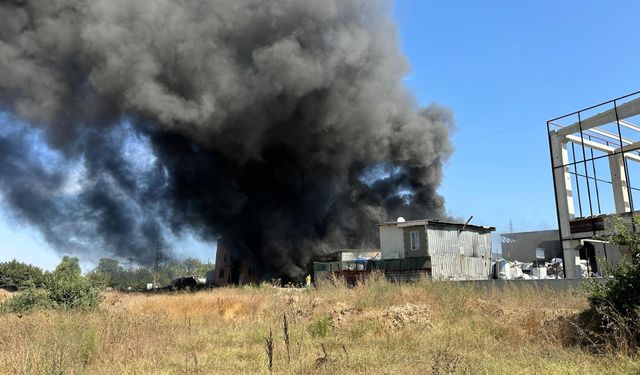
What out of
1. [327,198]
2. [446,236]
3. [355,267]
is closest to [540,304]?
[446,236]

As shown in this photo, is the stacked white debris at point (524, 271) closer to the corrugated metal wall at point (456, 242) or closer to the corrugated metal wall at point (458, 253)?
the corrugated metal wall at point (458, 253)

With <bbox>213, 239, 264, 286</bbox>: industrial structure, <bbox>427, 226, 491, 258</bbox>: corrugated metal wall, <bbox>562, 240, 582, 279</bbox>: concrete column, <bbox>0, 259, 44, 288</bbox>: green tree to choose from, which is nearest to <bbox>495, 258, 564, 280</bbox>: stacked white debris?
<bbox>427, 226, 491, 258</bbox>: corrugated metal wall

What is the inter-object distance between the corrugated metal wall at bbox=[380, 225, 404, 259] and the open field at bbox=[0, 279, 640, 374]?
1858 cm

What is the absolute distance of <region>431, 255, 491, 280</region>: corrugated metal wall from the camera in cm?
2805

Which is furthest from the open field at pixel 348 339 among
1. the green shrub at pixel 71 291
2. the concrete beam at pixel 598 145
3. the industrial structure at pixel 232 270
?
the industrial structure at pixel 232 270

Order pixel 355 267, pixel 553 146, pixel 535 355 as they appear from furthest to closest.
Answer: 1. pixel 355 267
2. pixel 553 146
3. pixel 535 355

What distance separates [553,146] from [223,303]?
57.2 feet

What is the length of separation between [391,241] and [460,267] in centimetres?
480

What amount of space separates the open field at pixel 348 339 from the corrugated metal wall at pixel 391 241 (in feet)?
61.0

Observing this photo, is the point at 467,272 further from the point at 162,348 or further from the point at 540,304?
the point at 162,348

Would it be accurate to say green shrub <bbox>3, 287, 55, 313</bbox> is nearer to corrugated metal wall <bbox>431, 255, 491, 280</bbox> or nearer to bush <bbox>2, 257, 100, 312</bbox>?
bush <bbox>2, 257, 100, 312</bbox>

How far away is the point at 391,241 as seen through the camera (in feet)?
101

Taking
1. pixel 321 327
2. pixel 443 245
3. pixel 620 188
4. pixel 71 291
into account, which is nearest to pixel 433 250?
pixel 443 245

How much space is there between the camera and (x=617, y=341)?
5.76m
